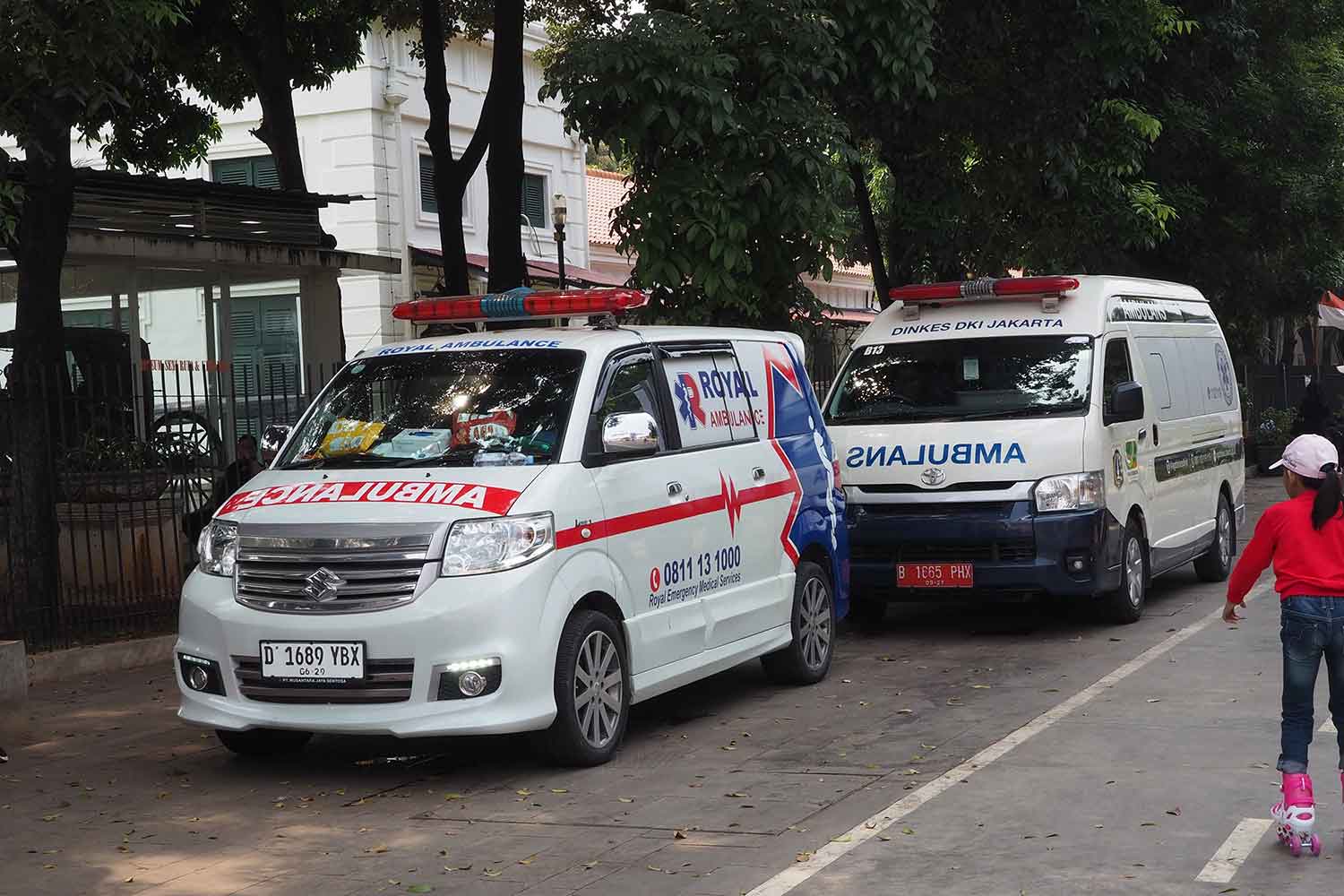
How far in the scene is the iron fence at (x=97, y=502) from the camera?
11938mm

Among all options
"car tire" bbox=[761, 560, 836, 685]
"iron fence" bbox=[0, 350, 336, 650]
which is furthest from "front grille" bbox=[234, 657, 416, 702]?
"iron fence" bbox=[0, 350, 336, 650]

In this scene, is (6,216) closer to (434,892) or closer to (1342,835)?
(434,892)

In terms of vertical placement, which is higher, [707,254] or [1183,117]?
[1183,117]

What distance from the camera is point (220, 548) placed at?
26.6 ft

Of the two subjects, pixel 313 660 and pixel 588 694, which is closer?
pixel 313 660

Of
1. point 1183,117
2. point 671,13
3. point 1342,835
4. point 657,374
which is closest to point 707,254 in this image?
point 671,13

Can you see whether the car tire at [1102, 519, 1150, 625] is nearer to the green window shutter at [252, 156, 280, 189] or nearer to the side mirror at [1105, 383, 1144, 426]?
the side mirror at [1105, 383, 1144, 426]

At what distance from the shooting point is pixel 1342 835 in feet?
20.7

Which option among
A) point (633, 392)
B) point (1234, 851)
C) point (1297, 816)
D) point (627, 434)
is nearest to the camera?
point (1297, 816)

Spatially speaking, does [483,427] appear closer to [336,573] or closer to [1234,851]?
[336,573]

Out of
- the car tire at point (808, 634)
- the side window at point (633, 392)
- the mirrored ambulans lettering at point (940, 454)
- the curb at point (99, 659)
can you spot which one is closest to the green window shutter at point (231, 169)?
the curb at point (99, 659)

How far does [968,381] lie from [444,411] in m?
4.87

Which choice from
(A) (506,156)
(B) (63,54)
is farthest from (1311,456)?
Answer: (A) (506,156)

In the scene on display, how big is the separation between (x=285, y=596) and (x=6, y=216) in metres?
3.00
